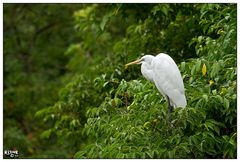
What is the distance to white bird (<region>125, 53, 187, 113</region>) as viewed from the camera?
3.14 meters

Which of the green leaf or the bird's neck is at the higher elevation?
the bird's neck

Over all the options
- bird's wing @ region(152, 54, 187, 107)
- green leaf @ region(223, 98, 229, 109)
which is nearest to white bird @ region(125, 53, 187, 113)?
bird's wing @ region(152, 54, 187, 107)

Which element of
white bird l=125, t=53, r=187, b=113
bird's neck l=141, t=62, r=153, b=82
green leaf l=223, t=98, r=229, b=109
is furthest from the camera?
bird's neck l=141, t=62, r=153, b=82

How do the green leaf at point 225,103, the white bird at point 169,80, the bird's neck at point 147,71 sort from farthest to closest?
1. the bird's neck at point 147,71
2. the white bird at point 169,80
3. the green leaf at point 225,103

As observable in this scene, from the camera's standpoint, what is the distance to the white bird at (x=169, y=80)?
314 centimetres

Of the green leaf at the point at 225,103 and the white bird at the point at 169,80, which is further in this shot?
the white bird at the point at 169,80

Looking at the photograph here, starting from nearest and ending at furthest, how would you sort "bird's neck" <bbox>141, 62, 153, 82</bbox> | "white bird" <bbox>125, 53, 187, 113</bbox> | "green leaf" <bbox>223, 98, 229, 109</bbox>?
1. "green leaf" <bbox>223, 98, 229, 109</bbox>
2. "white bird" <bbox>125, 53, 187, 113</bbox>
3. "bird's neck" <bbox>141, 62, 153, 82</bbox>

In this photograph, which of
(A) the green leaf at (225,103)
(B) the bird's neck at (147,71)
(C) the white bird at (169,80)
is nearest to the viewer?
(A) the green leaf at (225,103)

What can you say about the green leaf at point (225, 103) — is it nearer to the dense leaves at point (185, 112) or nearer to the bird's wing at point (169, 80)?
the dense leaves at point (185, 112)

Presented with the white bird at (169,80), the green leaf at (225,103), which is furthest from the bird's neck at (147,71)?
the green leaf at (225,103)

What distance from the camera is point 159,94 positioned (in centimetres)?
344

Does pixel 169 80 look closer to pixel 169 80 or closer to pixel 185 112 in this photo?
pixel 169 80

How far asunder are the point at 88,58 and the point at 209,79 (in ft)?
12.3

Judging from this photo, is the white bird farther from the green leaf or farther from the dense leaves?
the green leaf
